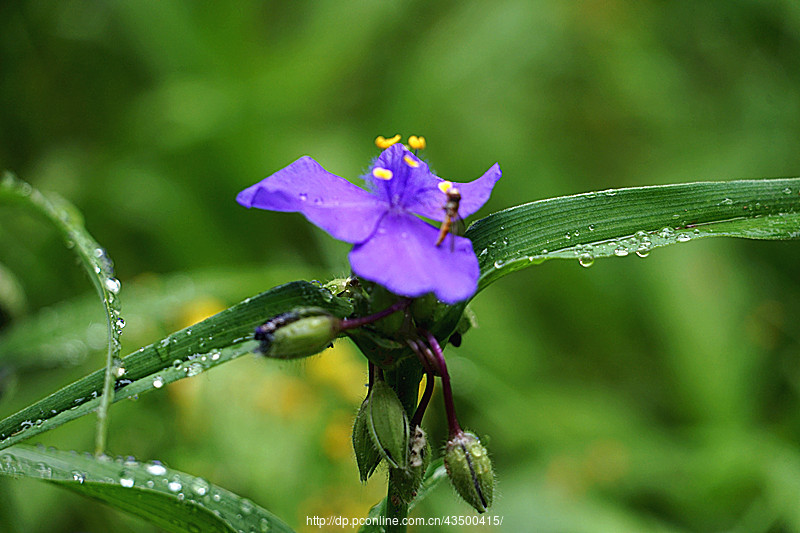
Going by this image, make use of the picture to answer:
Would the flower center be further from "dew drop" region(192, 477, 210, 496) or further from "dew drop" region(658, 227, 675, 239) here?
"dew drop" region(192, 477, 210, 496)

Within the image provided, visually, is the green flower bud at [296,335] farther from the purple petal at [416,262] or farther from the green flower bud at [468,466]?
the green flower bud at [468,466]

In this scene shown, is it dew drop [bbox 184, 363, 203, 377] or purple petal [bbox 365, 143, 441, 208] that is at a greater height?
purple petal [bbox 365, 143, 441, 208]

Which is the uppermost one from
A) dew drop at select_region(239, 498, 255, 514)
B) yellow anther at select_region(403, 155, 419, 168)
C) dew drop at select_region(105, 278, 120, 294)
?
yellow anther at select_region(403, 155, 419, 168)

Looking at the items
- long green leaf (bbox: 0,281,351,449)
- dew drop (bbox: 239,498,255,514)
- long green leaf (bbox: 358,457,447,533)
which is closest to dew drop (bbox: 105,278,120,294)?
long green leaf (bbox: 0,281,351,449)

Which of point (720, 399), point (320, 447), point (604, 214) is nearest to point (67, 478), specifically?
point (604, 214)

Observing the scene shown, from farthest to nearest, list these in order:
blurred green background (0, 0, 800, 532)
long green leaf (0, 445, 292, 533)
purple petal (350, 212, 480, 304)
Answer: blurred green background (0, 0, 800, 532), long green leaf (0, 445, 292, 533), purple petal (350, 212, 480, 304)

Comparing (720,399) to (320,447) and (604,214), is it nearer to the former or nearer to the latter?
(320,447)

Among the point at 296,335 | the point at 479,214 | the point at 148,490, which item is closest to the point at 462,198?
the point at 296,335

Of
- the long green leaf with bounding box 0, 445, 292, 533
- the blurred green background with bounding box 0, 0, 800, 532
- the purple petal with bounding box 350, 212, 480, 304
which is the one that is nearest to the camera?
the purple petal with bounding box 350, 212, 480, 304
